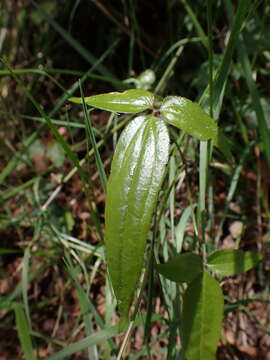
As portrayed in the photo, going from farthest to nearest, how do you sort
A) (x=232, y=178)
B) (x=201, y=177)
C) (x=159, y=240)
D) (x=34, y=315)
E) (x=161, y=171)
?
(x=34, y=315)
(x=232, y=178)
(x=159, y=240)
(x=201, y=177)
(x=161, y=171)

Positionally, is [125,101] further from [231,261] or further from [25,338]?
[25,338]

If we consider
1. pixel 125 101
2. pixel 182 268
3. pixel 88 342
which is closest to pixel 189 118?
pixel 125 101

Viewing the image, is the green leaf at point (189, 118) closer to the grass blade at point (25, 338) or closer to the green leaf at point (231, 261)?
the green leaf at point (231, 261)

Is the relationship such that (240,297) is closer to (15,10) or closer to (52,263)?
(52,263)

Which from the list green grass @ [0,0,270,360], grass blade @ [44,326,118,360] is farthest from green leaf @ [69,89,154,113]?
grass blade @ [44,326,118,360]

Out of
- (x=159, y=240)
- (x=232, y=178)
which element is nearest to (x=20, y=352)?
(x=159, y=240)

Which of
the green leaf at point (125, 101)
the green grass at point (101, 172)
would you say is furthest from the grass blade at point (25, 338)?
the green leaf at point (125, 101)
